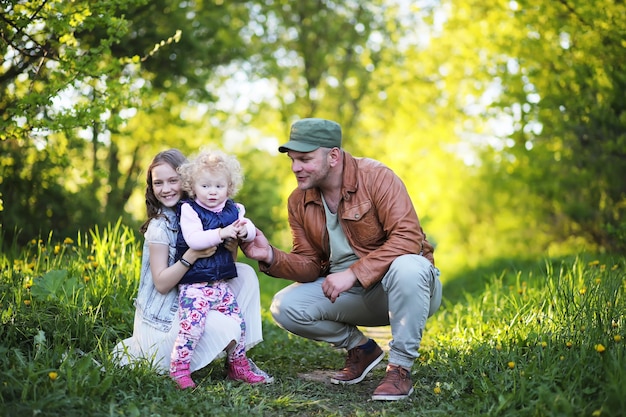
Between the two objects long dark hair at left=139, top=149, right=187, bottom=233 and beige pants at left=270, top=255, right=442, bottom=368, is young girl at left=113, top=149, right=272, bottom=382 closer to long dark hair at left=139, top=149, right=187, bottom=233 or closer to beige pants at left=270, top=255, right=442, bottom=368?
long dark hair at left=139, top=149, right=187, bottom=233

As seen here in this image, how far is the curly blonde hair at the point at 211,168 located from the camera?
11.5 ft

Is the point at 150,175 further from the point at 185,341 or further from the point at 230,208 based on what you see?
the point at 185,341

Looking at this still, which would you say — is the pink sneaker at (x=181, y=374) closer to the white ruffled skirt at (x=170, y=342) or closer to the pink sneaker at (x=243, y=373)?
the white ruffled skirt at (x=170, y=342)

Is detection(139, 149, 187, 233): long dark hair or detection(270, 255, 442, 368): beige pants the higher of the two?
detection(139, 149, 187, 233): long dark hair

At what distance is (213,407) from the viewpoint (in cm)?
308

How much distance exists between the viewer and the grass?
2.86 meters

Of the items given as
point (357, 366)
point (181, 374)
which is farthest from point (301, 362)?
point (181, 374)

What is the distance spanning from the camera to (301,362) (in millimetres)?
4293

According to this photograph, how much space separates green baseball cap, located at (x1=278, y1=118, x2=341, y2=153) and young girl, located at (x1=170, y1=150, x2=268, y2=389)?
Answer: 1.22 feet

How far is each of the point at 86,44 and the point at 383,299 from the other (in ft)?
14.3

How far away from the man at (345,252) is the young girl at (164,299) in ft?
1.15

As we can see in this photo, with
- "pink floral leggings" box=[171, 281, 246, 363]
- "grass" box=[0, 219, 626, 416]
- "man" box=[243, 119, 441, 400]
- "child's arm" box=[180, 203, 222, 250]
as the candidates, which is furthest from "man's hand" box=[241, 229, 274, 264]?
"grass" box=[0, 219, 626, 416]

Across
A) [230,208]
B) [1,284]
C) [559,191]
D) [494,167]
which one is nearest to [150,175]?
[230,208]

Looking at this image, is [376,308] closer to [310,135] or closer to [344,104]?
[310,135]
